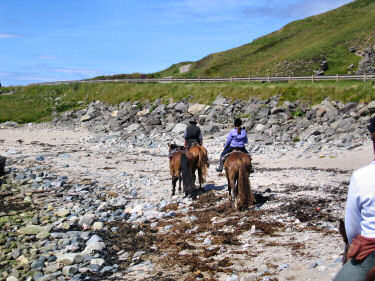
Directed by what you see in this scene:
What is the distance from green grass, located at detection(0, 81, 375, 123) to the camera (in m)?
33.6

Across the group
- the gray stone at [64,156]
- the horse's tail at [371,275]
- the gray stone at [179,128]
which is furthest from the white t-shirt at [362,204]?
the gray stone at [179,128]

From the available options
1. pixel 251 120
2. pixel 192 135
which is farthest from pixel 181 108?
pixel 192 135

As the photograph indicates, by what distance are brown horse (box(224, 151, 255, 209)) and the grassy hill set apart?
4564 centimetres

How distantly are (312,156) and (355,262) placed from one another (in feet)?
67.2

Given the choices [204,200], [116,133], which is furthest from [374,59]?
[204,200]

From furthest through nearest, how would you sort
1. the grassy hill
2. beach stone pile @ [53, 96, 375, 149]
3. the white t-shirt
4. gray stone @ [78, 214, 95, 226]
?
the grassy hill < beach stone pile @ [53, 96, 375, 149] < gray stone @ [78, 214, 95, 226] < the white t-shirt

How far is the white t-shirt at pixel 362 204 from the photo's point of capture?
3.77 m

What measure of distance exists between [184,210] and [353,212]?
955cm

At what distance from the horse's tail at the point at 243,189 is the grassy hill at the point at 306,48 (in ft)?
150

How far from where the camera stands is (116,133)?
40031 millimetres

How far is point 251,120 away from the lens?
110ft

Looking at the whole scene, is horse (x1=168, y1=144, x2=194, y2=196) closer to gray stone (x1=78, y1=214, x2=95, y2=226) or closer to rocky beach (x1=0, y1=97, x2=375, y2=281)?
rocky beach (x1=0, y1=97, x2=375, y2=281)

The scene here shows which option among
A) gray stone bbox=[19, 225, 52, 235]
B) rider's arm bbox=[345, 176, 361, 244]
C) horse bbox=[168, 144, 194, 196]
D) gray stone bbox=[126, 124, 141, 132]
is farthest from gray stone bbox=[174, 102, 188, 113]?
rider's arm bbox=[345, 176, 361, 244]

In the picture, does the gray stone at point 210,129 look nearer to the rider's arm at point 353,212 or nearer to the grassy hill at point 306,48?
the grassy hill at point 306,48
